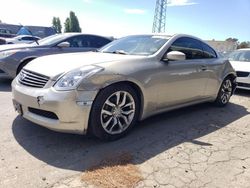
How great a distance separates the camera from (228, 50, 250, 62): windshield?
357 inches

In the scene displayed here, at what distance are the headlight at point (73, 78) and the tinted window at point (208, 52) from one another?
283cm

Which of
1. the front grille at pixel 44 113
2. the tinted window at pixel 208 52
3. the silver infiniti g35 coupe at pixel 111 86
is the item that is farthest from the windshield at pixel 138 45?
the front grille at pixel 44 113

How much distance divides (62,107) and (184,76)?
225cm

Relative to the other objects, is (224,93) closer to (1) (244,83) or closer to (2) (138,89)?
(1) (244,83)

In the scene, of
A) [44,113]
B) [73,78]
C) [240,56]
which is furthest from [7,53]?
[240,56]

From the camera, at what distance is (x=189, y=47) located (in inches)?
200

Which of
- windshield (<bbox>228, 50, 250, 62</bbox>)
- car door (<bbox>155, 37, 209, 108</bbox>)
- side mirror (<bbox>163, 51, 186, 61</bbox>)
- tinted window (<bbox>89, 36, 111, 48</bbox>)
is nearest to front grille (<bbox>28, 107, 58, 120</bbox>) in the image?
car door (<bbox>155, 37, 209, 108</bbox>)

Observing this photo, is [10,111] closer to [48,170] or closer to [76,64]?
[76,64]

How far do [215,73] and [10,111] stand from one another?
3.93 meters

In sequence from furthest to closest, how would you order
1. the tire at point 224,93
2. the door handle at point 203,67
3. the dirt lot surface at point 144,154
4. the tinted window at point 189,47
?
the tire at point 224,93 → the door handle at point 203,67 → the tinted window at point 189,47 → the dirt lot surface at point 144,154

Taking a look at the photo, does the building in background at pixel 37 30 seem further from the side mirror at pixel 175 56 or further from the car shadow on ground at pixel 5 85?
the side mirror at pixel 175 56

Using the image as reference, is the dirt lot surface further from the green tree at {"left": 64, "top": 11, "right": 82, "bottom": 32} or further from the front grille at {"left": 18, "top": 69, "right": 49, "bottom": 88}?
the green tree at {"left": 64, "top": 11, "right": 82, "bottom": 32}

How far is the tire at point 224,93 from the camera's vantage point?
19.8 ft

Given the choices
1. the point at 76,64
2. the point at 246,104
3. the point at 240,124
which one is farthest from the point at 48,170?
the point at 246,104
